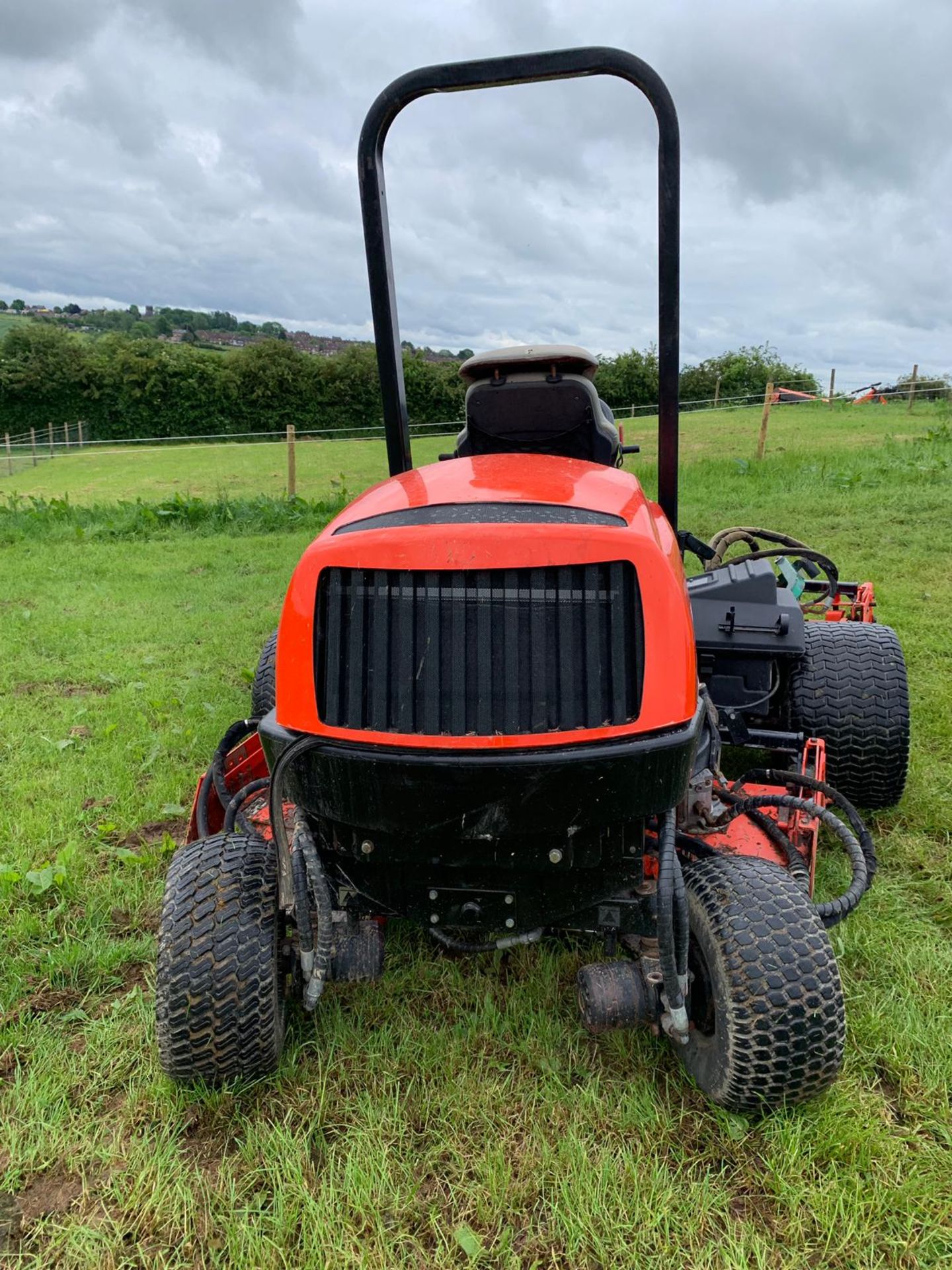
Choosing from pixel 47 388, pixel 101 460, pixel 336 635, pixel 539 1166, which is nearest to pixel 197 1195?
pixel 539 1166

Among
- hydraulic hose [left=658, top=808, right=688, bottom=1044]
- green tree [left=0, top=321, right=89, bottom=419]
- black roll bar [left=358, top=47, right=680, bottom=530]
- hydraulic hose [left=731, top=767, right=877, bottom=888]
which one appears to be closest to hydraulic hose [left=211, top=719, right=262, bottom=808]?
black roll bar [left=358, top=47, right=680, bottom=530]

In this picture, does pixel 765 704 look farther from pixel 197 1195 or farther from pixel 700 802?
pixel 197 1195

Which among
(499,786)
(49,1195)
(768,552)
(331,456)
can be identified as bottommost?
(49,1195)

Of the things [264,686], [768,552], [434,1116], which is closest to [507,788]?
[434,1116]

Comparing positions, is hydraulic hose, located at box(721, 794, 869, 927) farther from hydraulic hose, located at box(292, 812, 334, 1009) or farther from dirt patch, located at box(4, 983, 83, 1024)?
dirt patch, located at box(4, 983, 83, 1024)

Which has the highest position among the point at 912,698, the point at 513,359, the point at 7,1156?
the point at 513,359

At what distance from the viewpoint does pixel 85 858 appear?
339 cm

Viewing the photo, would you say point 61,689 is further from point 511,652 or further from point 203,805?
point 511,652

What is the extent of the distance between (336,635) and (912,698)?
3.83 meters

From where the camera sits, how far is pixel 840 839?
258cm

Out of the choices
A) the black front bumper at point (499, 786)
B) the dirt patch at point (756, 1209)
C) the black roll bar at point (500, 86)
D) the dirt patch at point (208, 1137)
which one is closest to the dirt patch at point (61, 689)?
the black roll bar at point (500, 86)

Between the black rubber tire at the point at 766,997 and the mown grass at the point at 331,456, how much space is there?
1111cm

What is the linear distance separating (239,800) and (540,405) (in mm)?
1656

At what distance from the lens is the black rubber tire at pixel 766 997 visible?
1998 millimetres
